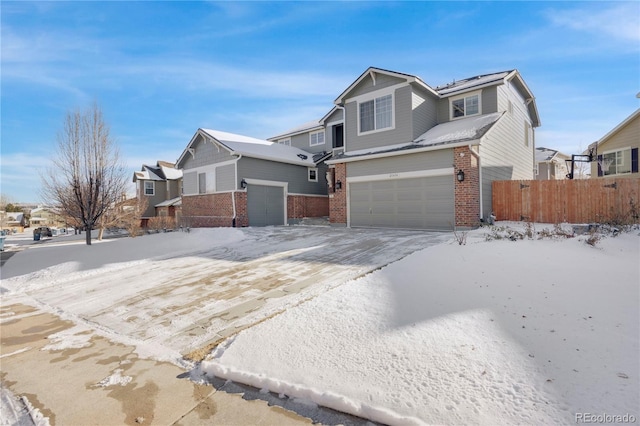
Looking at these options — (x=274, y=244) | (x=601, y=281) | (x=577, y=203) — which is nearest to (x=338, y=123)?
(x=274, y=244)

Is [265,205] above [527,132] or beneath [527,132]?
beneath

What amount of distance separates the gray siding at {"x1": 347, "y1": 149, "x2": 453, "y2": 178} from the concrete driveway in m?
4.19

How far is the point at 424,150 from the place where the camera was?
1239 cm

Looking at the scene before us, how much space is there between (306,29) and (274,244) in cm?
790

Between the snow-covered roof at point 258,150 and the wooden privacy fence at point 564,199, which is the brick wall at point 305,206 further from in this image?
the wooden privacy fence at point 564,199

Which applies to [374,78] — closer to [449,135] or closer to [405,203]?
[449,135]

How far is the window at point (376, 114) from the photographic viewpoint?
567 inches

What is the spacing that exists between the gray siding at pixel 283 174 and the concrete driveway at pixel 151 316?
347 inches

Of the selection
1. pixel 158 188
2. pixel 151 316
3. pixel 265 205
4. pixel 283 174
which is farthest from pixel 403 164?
pixel 158 188

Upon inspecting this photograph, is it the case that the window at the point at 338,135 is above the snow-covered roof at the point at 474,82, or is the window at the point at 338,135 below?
below

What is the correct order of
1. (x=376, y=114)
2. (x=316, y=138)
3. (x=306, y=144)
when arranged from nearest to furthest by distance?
(x=376, y=114), (x=316, y=138), (x=306, y=144)

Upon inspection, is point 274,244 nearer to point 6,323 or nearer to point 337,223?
point 337,223

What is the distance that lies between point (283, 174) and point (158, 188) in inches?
724

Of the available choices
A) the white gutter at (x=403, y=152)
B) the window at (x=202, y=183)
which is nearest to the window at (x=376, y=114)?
the white gutter at (x=403, y=152)
